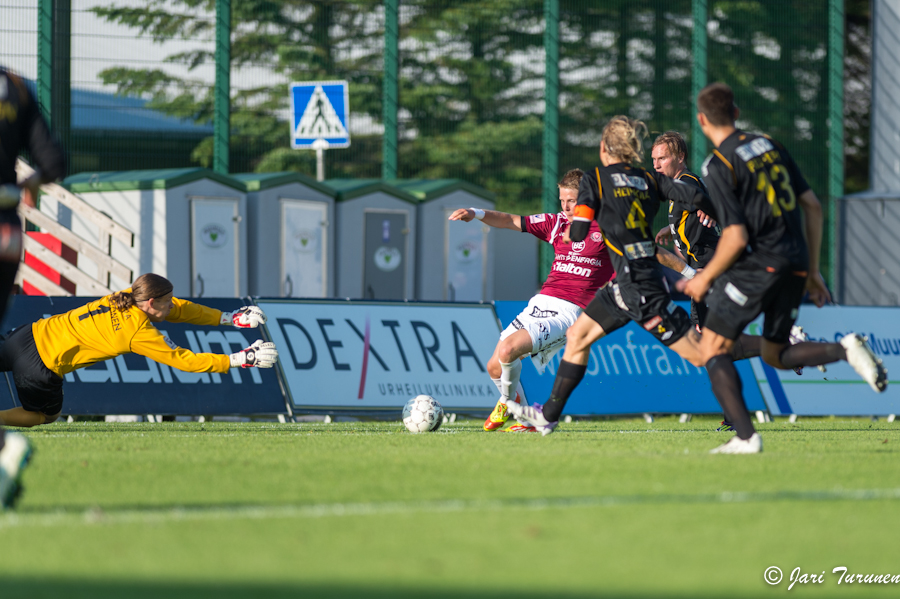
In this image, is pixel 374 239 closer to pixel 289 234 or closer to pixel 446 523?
pixel 289 234

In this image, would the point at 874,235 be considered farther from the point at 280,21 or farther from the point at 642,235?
the point at 642,235

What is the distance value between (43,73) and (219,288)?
4324 millimetres

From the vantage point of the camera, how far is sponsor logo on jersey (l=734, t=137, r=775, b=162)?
22.6 feet

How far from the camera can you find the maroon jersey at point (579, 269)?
9.50 meters

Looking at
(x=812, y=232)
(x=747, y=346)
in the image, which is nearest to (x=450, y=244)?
(x=747, y=346)

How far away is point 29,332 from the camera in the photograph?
9.13 metres

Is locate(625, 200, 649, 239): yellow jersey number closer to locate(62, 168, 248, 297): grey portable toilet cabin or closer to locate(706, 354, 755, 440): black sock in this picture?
locate(706, 354, 755, 440): black sock

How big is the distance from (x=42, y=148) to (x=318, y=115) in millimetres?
11366

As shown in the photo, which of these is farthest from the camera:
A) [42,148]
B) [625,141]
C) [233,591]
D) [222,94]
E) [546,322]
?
[222,94]

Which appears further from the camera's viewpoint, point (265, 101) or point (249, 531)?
point (265, 101)

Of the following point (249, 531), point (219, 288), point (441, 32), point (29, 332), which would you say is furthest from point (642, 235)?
point (441, 32)

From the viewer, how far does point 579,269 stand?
31.4ft

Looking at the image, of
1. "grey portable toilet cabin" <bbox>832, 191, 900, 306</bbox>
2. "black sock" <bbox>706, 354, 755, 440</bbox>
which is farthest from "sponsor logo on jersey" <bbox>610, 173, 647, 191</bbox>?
"grey portable toilet cabin" <bbox>832, 191, 900, 306</bbox>

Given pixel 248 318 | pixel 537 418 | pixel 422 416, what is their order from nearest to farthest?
pixel 537 418 < pixel 248 318 < pixel 422 416
